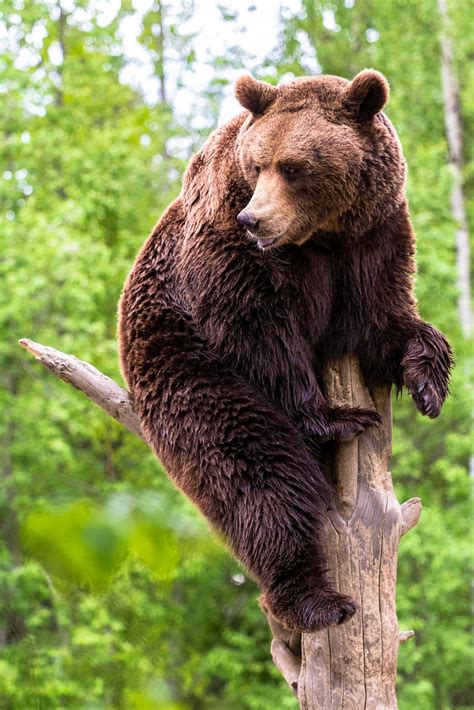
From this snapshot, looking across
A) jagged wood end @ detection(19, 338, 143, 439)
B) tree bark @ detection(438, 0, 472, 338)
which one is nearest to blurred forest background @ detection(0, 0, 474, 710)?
tree bark @ detection(438, 0, 472, 338)

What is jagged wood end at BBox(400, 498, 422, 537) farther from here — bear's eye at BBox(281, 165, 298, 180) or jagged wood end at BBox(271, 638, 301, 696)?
bear's eye at BBox(281, 165, 298, 180)

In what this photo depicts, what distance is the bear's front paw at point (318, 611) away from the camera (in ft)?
10.9

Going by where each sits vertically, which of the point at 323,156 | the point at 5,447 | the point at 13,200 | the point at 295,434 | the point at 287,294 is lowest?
the point at 5,447

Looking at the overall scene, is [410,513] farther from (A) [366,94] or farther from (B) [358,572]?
(A) [366,94]

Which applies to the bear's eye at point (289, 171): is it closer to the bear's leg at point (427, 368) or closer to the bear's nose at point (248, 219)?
the bear's nose at point (248, 219)

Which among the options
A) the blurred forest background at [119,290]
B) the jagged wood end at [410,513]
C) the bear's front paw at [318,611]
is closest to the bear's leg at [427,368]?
the jagged wood end at [410,513]

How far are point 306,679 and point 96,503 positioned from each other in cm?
205

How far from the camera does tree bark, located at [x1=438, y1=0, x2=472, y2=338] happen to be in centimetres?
1529

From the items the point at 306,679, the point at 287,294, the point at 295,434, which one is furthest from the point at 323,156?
the point at 306,679

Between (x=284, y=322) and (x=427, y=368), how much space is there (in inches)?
23.2

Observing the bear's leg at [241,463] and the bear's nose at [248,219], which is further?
the bear's leg at [241,463]

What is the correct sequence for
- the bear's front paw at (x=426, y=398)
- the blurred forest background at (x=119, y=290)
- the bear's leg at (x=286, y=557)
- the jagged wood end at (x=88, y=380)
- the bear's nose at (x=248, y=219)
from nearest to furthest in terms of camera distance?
the bear's nose at (x=248, y=219) < the bear's leg at (x=286, y=557) < the bear's front paw at (x=426, y=398) < the jagged wood end at (x=88, y=380) < the blurred forest background at (x=119, y=290)

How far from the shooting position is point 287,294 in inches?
144

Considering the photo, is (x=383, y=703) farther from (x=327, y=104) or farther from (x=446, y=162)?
(x=446, y=162)
